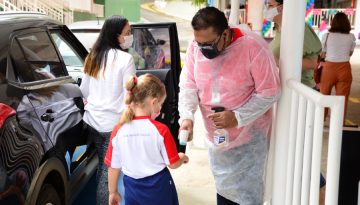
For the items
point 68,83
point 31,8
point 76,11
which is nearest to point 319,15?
point 76,11

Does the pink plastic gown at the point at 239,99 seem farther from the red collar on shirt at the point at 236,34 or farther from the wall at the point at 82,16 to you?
the wall at the point at 82,16

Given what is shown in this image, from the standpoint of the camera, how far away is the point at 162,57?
4672mm

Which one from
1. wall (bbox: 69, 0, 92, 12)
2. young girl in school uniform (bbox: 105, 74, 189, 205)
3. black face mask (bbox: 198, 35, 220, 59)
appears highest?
wall (bbox: 69, 0, 92, 12)

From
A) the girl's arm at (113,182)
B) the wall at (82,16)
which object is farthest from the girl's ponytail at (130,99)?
the wall at (82,16)

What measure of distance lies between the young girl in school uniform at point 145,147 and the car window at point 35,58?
79cm

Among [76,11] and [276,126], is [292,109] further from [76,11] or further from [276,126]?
[76,11]

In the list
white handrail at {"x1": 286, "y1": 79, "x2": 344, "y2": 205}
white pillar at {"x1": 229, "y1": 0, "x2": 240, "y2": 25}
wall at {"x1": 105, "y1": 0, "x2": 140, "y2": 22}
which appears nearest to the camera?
white handrail at {"x1": 286, "y1": 79, "x2": 344, "y2": 205}

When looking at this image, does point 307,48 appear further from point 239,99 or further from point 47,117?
point 47,117

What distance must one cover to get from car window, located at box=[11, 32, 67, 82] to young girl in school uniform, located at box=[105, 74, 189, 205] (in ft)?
2.59

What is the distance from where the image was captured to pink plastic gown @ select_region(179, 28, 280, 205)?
2.36 meters

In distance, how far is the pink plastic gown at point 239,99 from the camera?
236 cm

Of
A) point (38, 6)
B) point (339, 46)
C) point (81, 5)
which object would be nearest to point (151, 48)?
point (339, 46)

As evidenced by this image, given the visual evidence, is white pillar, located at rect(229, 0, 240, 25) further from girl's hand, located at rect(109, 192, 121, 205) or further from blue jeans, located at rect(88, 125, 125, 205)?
girl's hand, located at rect(109, 192, 121, 205)

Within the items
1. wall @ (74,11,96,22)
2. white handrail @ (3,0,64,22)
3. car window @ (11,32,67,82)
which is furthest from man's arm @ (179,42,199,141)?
wall @ (74,11,96,22)
